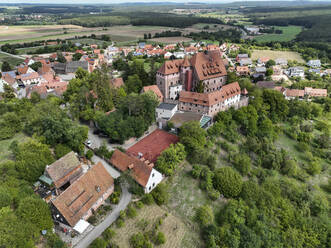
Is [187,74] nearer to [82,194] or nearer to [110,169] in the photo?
[110,169]

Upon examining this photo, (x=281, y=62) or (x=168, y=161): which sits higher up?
(x=168, y=161)

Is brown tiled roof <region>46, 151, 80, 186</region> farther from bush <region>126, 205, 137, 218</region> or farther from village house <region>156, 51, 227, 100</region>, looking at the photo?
village house <region>156, 51, 227, 100</region>

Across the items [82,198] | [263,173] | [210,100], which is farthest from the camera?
[210,100]

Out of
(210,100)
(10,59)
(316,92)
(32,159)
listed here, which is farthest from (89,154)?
(10,59)

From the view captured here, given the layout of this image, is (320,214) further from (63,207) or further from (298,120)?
(63,207)

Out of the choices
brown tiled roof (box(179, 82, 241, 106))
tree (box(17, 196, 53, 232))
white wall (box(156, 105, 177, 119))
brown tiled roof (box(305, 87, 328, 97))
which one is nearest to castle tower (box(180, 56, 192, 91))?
brown tiled roof (box(179, 82, 241, 106))

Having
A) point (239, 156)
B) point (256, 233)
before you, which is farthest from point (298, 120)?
point (256, 233)

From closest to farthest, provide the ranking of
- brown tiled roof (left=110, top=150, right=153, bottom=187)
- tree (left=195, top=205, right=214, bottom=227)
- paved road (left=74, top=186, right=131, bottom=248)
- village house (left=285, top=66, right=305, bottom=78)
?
paved road (left=74, top=186, right=131, bottom=248), tree (left=195, top=205, right=214, bottom=227), brown tiled roof (left=110, top=150, right=153, bottom=187), village house (left=285, top=66, right=305, bottom=78)
